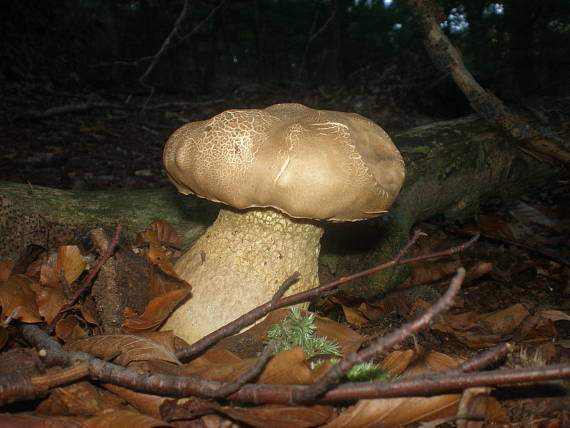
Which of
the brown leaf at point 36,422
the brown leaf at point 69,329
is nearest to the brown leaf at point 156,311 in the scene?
the brown leaf at point 69,329

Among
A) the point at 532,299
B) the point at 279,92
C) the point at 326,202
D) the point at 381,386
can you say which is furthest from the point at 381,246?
the point at 279,92

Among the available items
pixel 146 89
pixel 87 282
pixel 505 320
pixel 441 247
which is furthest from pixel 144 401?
pixel 146 89

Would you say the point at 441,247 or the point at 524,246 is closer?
the point at 524,246

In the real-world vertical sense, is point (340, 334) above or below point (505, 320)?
above

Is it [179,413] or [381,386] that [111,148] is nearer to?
[179,413]

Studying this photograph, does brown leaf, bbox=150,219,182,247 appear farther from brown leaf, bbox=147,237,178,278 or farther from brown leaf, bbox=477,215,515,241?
brown leaf, bbox=477,215,515,241

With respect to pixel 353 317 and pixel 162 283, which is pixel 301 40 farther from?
pixel 162 283
